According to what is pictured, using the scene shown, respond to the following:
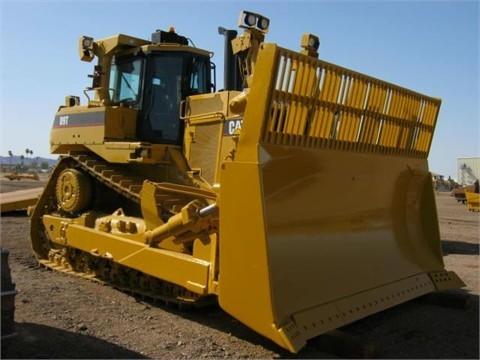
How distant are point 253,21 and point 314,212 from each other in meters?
2.29

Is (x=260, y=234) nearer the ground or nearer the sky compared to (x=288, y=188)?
nearer the ground

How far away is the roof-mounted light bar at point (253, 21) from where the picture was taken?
5328mm

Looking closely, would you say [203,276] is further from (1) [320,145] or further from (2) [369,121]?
(2) [369,121]

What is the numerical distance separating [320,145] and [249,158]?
816mm

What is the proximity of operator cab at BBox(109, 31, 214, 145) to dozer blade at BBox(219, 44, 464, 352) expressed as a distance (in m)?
2.44

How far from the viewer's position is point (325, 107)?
436 centimetres

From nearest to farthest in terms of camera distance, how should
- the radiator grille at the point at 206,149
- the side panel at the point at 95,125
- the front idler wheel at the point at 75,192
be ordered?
the radiator grille at the point at 206,149 → the side panel at the point at 95,125 → the front idler wheel at the point at 75,192

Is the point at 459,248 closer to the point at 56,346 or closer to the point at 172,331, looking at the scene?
the point at 172,331

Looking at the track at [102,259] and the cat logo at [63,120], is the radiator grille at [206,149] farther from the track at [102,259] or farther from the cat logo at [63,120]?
the cat logo at [63,120]

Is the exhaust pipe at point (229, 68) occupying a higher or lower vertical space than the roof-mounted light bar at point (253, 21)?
lower

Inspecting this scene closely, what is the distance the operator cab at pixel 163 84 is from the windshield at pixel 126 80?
1 cm

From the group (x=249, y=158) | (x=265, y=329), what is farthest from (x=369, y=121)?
(x=265, y=329)

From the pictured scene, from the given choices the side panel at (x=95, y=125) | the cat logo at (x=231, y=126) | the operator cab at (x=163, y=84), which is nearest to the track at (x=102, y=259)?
the side panel at (x=95, y=125)

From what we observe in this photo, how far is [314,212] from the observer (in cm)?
444
